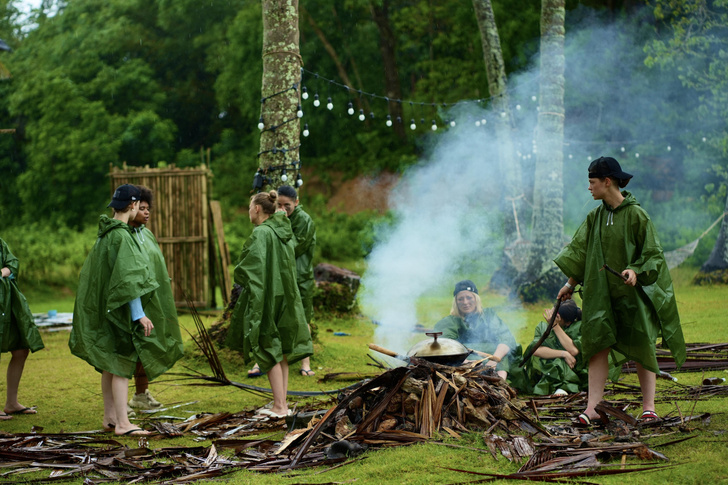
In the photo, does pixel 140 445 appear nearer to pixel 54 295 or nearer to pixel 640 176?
pixel 54 295

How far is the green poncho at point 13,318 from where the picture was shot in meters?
5.30

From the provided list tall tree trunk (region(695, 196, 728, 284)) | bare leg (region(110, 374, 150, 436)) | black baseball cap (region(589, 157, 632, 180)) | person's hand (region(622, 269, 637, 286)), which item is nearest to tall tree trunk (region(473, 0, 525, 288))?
tall tree trunk (region(695, 196, 728, 284))

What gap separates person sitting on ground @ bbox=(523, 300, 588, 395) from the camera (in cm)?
547

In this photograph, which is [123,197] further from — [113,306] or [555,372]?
[555,372]

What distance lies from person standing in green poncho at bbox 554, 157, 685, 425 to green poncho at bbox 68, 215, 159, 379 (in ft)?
9.75

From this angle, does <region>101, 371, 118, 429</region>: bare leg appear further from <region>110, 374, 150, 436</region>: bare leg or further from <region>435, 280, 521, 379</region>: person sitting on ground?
<region>435, 280, 521, 379</region>: person sitting on ground

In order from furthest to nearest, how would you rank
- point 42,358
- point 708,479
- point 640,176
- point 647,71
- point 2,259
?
point 640,176 → point 647,71 → point 42,358 → point 2,259 → point 708,479

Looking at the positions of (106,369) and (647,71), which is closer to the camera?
(106,369)

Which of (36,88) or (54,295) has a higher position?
(36,88)

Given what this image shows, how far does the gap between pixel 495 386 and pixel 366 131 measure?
2281cm

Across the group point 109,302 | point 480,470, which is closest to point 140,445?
point 109,302

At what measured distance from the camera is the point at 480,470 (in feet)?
11.0

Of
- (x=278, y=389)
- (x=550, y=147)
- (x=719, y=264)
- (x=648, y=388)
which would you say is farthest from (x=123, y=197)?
(x=719, y=264)

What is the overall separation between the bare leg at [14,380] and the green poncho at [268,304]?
1706 millimetres
